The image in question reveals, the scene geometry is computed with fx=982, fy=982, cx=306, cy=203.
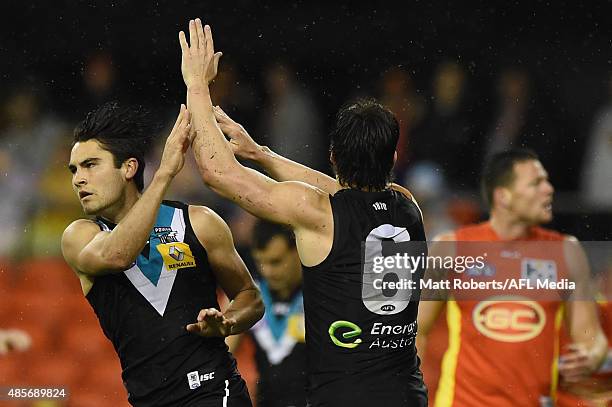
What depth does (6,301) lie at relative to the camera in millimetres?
6238

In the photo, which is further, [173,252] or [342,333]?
[173,252]

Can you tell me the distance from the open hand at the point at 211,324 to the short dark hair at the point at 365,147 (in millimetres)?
556

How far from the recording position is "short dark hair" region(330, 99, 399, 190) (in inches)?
116

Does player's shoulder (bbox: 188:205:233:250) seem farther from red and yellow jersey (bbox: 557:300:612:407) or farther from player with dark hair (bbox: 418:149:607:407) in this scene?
red and yellow jersey (bbox: 557:300:612:407)

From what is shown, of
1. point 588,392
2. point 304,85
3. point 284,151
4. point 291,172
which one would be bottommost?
point 588,392

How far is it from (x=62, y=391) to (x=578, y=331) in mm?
3079

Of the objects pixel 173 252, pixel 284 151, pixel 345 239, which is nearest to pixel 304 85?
pixel 284 151

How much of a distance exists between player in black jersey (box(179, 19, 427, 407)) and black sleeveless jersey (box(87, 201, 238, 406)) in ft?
1.05

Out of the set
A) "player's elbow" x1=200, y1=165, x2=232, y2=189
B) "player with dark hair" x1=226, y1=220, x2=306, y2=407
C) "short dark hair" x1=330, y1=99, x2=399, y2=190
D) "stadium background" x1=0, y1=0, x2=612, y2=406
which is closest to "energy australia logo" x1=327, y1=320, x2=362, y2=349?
"short dark hair" x1=330, y1=99, x2=399, y2=190

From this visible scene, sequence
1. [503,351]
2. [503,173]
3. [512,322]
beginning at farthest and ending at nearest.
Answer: [503,173], [512,322], [503,351]

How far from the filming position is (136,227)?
9.40 feet

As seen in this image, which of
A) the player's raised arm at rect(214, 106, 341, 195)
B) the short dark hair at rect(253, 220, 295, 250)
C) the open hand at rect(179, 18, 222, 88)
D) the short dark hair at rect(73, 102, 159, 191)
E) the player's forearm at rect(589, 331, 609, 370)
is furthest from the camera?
the short dark hair at rect(253, 220, 295, 250)

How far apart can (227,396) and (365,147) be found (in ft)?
2.97

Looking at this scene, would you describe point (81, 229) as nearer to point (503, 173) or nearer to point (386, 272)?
point (386, 272)
